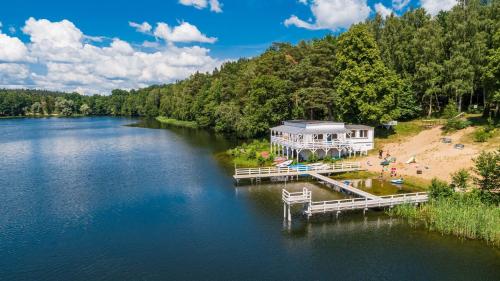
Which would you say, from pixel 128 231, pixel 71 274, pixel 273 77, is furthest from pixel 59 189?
pixel 273 77

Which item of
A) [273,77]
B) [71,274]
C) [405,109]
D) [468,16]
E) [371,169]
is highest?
[468,16]

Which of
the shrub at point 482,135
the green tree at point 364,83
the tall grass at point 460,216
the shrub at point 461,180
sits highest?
the green tree at point 364,83

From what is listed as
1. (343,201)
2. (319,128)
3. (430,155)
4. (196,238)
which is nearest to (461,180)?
(343,201)

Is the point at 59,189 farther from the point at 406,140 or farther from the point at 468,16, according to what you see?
the point at 468,16

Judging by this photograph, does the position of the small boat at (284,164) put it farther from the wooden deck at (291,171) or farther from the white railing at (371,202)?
the white railing at (371,202)

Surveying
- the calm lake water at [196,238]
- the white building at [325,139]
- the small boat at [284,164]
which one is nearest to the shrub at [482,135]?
the white building at [325,139]

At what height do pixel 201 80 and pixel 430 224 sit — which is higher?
pixel 201 80

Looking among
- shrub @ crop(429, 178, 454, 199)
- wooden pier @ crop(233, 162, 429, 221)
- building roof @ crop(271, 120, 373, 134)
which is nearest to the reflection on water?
wooden pier @ crop(233, 162, 429, 221)
